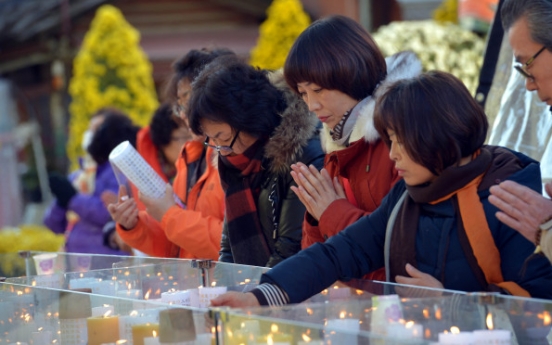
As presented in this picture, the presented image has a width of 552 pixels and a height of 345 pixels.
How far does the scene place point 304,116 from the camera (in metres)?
3.70

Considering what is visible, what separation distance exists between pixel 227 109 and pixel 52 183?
4139 millimetres

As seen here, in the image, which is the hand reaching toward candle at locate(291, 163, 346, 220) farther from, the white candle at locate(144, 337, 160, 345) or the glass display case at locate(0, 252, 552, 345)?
the white candle at locate(144, 337, 160, 345)

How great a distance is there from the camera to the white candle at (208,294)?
9.58 feet

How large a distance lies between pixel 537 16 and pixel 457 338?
134 centimetres

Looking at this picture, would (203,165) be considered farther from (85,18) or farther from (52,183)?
(85,18)

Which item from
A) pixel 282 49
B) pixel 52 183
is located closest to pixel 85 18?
pixel 282 49

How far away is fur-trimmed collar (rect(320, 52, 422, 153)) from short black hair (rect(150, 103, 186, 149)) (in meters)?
2.08

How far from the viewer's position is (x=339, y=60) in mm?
3361

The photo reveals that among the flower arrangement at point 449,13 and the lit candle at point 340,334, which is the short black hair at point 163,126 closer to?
the lit candle at point 340,334

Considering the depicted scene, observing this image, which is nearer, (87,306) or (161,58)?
(87,306)

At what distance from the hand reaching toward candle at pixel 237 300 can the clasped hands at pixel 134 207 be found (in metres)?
1.75

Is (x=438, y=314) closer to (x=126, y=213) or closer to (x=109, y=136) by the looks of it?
(x=126, y=213)

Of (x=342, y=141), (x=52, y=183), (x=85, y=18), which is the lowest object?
(x=52, y=183)

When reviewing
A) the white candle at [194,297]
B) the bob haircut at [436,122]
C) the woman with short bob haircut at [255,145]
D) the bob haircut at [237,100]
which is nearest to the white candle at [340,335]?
the bob haircut at [436,122]
